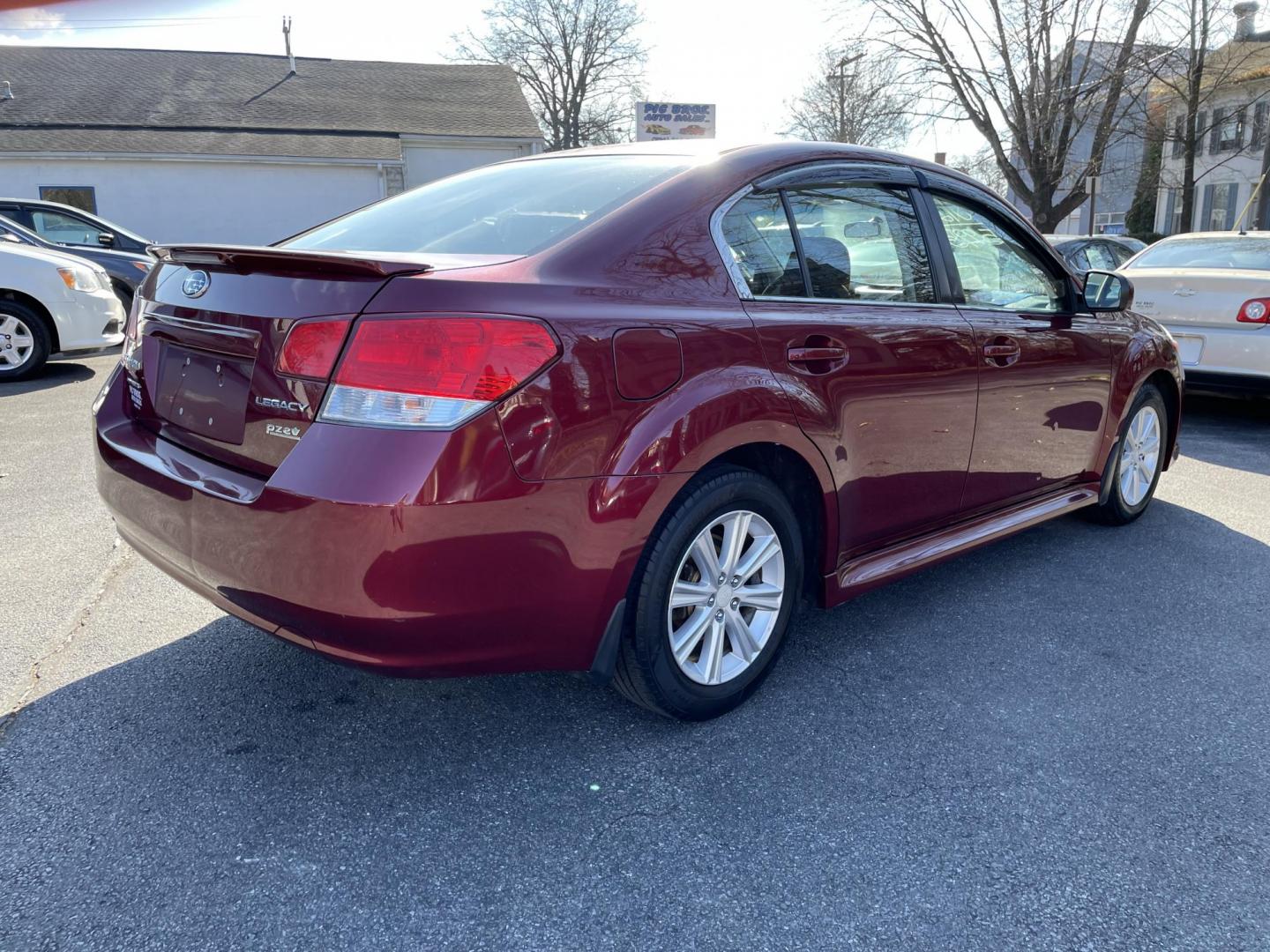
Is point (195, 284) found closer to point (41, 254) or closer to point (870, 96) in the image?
point (41, 254)

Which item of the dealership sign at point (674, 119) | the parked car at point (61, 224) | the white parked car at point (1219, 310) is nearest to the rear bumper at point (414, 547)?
the white parked car at point (1219, 310)

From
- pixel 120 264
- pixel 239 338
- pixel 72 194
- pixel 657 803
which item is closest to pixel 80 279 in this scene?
pixel 120 264

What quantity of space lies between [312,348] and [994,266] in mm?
2655

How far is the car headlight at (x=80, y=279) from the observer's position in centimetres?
822

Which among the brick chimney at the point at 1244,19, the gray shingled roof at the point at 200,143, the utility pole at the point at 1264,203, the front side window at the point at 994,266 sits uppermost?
the brick chimney at the point at 1244,19

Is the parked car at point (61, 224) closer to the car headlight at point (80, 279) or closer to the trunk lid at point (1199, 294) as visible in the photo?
the car headlight at point (80, 279)

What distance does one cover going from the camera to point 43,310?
8164 mm

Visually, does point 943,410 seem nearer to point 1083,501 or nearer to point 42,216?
point 1083,501

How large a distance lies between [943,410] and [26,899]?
2.84 metres

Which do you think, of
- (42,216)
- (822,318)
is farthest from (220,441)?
Result: (42,216)

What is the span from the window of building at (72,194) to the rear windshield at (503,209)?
23.5 meters

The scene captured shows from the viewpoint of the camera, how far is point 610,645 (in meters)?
2.37

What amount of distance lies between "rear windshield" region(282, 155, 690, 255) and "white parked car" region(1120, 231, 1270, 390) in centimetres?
482

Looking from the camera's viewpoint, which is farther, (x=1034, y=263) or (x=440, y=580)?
(x=1034, y=263)
